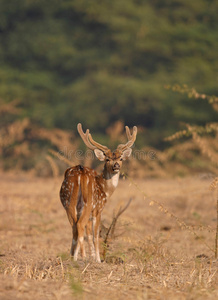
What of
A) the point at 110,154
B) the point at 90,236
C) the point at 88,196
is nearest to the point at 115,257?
the point at 90,236

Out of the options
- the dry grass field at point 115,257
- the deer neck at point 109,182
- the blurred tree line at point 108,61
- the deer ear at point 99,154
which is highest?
the blurred tree line at point 108,61

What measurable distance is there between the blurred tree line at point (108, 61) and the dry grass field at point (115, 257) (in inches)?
370

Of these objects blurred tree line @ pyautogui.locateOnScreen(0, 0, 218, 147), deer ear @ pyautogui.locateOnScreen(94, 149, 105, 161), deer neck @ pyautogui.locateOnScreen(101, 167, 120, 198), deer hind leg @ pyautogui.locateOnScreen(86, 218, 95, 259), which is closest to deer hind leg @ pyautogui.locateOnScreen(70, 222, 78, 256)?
deer hind leg @ pyautogui.locateOnScreen(86, 218, 95, 259)

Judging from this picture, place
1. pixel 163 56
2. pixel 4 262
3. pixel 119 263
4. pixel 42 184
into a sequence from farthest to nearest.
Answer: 1. pixel 163 56
2. pixel 42 184
3. pixel 119 263
4. pixel 4 262

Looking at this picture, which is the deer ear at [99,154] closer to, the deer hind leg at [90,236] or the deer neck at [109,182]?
the deer neck at [109,182]

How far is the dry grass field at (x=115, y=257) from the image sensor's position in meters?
4.61

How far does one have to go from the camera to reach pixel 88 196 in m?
6.99

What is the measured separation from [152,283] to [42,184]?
11846 millimetres

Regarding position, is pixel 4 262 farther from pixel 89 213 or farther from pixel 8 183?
pixel 8 183

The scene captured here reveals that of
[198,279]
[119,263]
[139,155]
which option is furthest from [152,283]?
[139,155]

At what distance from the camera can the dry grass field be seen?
4.61 meters

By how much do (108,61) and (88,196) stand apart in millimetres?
17852

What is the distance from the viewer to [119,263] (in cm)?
671

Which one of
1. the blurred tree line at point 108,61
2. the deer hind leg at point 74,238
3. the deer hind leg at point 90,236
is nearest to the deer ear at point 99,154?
the deer hind leg at point 90,236
